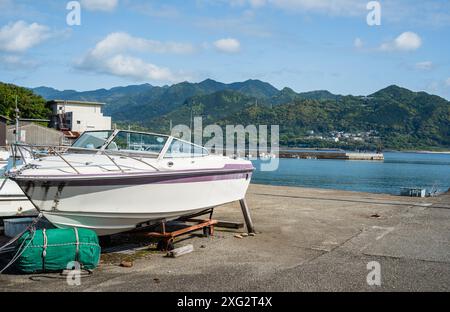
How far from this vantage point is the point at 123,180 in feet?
22.4

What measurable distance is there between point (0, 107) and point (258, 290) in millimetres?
62764

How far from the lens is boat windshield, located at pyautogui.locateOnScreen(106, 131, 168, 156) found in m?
8.05

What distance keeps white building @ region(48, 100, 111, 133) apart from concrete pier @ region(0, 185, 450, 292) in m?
58.9

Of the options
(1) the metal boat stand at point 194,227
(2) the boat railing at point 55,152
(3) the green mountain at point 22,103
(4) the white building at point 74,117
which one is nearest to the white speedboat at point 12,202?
(2) the boat railing at point 55,152

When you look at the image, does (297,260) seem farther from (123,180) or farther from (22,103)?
(22,103)

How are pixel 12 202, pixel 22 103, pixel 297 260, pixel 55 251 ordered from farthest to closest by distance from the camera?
pixel 22 103 → pixel 12 202 → pixel 297 260 → pixel 55 251

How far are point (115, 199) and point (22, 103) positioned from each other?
Answer: 210ft

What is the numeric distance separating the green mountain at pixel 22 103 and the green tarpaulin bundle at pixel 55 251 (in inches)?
2310

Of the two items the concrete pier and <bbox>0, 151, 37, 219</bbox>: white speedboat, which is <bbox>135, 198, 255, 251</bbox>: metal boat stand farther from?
<bbox>0, 151, 37, 219</bbox>: white speedboat

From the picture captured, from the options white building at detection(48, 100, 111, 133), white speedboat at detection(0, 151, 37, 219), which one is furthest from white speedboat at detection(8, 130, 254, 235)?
white building at detection(48, 100, 111, 133)

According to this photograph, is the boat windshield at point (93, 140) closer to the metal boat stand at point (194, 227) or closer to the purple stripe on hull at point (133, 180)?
the purple stripe on hull at point (133, 180)

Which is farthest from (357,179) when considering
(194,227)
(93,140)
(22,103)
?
(93,140)
